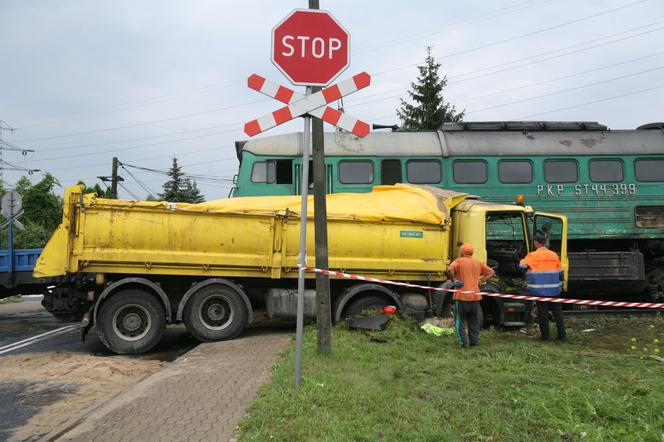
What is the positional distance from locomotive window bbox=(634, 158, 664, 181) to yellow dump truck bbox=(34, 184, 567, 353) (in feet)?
14.7

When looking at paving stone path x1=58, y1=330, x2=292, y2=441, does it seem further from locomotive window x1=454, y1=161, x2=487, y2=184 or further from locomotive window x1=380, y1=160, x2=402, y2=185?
locomotive window x1=454, y1=161, x2=487, y2=184

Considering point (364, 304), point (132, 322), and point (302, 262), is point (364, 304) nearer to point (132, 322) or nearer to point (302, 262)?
point (132, 322)

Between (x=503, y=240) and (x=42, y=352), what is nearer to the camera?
(x=42, y=352)

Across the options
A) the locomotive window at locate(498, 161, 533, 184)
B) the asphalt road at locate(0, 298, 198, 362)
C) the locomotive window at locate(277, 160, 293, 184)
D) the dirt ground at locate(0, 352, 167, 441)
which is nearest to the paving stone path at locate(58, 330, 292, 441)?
the dirt ground at locate(0, 352, 167, 441)

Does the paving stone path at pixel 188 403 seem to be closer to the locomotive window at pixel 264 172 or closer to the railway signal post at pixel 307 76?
the railway signal post at pixel 307 76

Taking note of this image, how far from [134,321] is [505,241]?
679 centimetres

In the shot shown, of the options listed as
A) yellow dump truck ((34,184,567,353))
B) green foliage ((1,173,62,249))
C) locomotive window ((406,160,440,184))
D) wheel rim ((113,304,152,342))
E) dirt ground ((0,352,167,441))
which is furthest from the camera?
green foliage ((1,173,62,249))

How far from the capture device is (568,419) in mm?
4000

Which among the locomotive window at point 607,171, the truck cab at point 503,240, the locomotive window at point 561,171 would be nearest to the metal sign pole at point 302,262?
the truck cab at point 503,240

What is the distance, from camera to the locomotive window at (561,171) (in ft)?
39.7

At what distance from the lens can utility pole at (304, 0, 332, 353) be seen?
21.2 feet

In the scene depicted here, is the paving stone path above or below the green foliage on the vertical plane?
below

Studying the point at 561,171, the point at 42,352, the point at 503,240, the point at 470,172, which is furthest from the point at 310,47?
the point at 561,171

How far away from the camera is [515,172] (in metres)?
12.1
